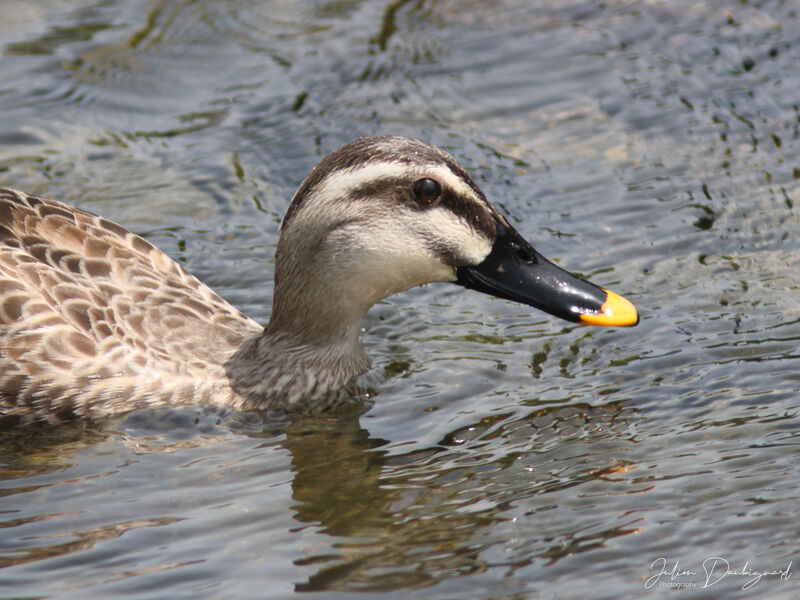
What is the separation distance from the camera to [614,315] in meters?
7.75

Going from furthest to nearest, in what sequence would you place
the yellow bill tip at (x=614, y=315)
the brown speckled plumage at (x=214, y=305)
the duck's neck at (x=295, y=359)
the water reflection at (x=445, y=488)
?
1. the duck's neck at (x=295, y=359)
2. the brown speckled plumage at (x=214, y=305)
3. the yellow bill tip at (x=614, y=315)
4. the water reflection at (x=445, y=488)

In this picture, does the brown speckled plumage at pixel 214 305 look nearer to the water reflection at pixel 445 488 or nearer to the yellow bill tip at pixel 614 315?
the water reflection at pixel 445 488

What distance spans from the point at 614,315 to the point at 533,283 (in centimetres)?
56

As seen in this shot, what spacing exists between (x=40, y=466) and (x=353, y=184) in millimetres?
2646

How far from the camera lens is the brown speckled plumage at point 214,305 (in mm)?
7824

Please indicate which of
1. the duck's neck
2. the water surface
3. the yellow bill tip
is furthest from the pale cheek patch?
the water surface

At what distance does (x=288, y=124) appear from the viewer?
A: 12078 millimetres

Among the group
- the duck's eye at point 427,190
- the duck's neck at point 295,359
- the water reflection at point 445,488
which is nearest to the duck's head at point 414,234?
the duck's eye at point 427,190

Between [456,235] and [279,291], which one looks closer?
[456,235]

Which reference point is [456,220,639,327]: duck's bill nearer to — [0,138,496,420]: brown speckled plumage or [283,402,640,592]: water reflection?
[0,138,496,420]: brown speckled plumage

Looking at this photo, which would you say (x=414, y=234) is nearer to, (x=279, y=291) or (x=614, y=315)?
(x=279, y=291)

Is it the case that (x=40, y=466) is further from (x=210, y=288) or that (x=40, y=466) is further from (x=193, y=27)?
(x=193, y=27)

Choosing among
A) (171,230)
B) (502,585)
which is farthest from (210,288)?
(502,585)

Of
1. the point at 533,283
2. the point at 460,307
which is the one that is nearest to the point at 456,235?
the point at 533,283
